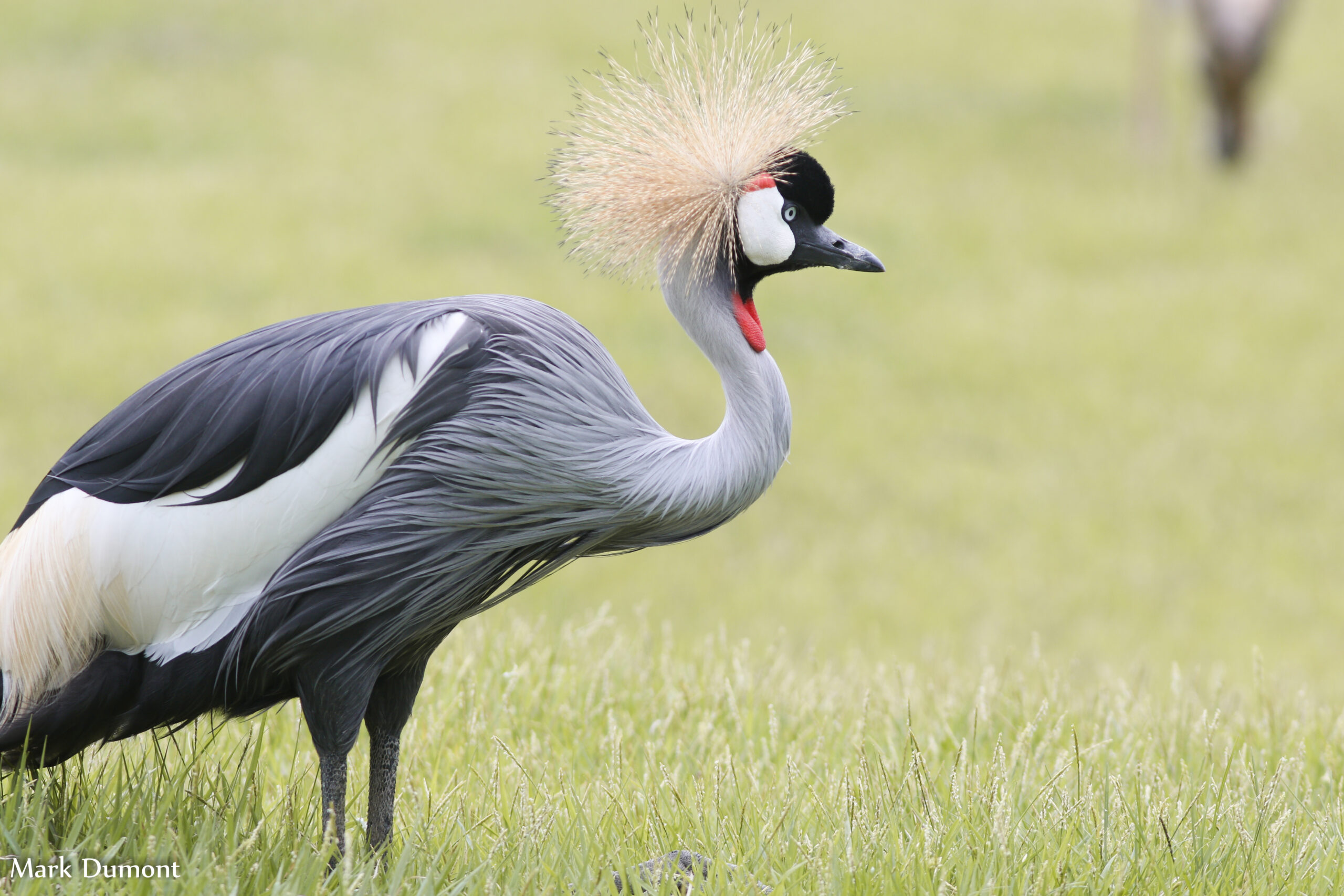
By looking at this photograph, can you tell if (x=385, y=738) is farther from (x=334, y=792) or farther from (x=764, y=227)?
(x=764, y=227)

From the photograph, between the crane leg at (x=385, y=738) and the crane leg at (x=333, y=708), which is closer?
the crane leg at (x=333, y=708)

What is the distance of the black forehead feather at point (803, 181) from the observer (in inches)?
100

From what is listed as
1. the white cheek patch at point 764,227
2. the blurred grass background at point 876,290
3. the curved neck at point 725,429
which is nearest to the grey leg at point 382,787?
the curved neck at point 725,429

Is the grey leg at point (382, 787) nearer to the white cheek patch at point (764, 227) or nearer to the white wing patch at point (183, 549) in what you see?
the white wing patch at point (183, 549)

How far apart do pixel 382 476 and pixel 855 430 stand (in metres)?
6.86

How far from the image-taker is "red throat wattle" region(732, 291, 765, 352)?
2561mm

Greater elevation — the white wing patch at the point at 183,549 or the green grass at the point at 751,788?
the white wing patch at the point at 183,549

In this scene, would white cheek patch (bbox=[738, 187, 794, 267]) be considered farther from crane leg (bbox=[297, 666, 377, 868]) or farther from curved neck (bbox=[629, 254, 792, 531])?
crane leg (bbox=[297, 666, 377, 868])

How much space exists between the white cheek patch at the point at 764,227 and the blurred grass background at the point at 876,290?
2.34m

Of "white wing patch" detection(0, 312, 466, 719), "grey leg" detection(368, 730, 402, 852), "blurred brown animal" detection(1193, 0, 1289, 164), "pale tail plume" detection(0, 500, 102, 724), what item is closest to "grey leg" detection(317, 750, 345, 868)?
"grey leg" detection(368, 730, 402, 852)

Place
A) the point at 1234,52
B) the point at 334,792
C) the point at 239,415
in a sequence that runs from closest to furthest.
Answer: the point at 239,415
the point at 334,792
the point at 1234,52

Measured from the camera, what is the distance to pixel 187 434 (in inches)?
95.4

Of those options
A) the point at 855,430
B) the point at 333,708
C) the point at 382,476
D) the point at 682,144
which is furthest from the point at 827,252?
the point at 855,430

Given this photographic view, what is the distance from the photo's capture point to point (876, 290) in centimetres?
1112
